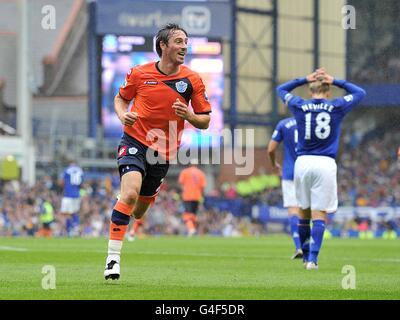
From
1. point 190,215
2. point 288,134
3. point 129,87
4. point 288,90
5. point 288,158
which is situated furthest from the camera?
point 190,215

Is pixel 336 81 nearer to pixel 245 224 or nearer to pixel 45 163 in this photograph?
pixel 245 224

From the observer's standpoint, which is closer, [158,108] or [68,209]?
[158,108]

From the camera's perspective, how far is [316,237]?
13.3m

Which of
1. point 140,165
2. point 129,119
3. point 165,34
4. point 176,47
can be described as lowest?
point 140,165

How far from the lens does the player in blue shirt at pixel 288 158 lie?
53.8ft

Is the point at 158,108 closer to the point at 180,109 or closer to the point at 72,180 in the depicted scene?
the point at 180,109

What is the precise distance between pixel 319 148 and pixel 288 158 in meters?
4.09

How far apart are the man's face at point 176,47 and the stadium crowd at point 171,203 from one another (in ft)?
75.3

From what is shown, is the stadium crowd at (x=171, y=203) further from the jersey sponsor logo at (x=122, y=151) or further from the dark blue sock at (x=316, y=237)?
the jersey sponsor logo at (x=122, y=151)

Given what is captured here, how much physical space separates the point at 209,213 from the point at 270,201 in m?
2.50

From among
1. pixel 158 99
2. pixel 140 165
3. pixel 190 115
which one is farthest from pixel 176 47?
pixel 140 165

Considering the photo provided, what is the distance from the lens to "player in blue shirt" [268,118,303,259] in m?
16.4

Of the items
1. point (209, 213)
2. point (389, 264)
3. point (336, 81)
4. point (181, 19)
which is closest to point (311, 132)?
point (336, 81)
